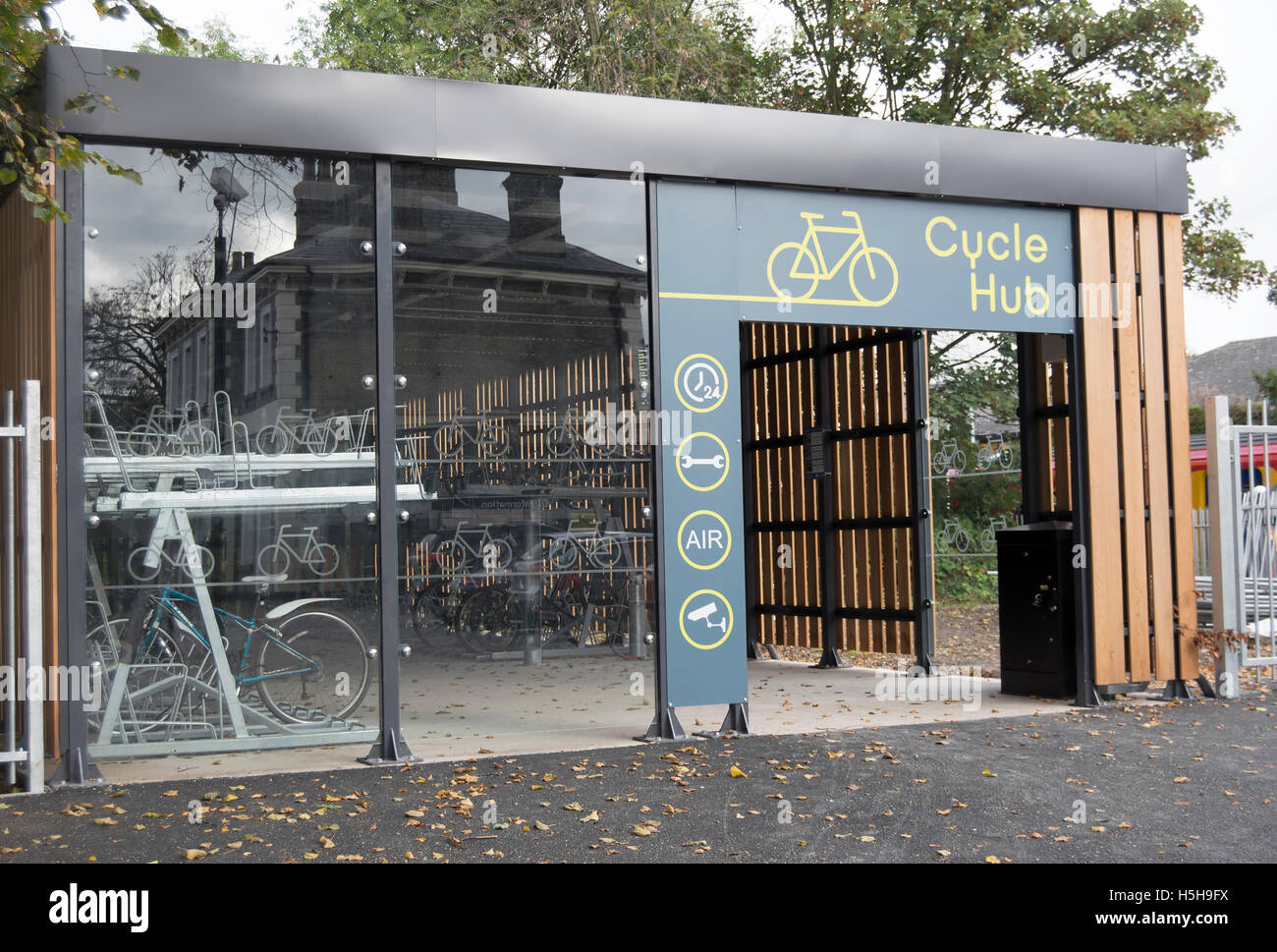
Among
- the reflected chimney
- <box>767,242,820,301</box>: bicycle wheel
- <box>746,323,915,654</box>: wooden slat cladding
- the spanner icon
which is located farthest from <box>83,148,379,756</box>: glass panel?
<box>746,323,915,654</box>: wooden slat cladding

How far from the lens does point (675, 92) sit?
18.2 m

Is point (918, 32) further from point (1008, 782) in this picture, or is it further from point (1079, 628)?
point (1008, 782)

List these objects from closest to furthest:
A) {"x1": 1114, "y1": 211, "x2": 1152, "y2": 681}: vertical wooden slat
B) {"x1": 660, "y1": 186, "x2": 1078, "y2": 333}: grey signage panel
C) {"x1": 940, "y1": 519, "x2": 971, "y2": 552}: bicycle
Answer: {"x1": 660, "y1": 186, "x2": 1078, "y2": 333}: grey signage panel, {"x1": 1114, "y1": 211, "x2": 1152, "y2": 681}: vertical wooden slat, {"x1": 940, "y1": 519, "x2": 971, "y2": 552}: bicycle

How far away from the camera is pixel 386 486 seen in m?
6.96

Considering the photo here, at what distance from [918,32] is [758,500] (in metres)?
10.1

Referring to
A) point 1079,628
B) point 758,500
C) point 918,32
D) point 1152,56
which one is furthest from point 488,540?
point 1152,56

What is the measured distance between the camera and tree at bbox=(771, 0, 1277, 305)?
709 inches

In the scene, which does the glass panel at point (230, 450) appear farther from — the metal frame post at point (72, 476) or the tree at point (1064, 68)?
the tree at point (1064, 68)

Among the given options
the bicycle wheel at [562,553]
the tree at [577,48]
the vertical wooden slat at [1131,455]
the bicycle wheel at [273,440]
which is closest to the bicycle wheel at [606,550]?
the bicycle wheel at [562,553]

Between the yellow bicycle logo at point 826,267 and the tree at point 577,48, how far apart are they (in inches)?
407

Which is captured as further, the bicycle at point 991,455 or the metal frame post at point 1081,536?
the bicycle at point 991,455

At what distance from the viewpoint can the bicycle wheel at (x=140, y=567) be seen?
21.6ft

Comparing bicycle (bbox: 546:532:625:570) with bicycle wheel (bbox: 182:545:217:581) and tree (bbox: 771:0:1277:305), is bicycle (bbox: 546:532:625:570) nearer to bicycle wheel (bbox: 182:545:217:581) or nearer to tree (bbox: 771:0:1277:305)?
bicycle wheel (bbox: 182:545:217:581)

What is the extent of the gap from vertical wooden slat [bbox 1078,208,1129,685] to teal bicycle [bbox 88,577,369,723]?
5.17m
